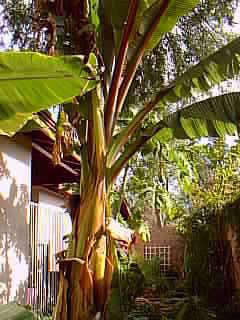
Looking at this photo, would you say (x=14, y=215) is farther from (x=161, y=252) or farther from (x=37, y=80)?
(x=161, y=252)

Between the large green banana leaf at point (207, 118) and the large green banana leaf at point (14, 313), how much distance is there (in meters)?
3.38

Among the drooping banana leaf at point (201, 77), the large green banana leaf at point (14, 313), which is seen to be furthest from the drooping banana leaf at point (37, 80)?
the drooping banana leaf at point (201, 77)

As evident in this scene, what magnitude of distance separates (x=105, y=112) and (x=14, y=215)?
2126 mm

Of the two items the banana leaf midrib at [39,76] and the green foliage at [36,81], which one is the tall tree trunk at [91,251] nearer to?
the green foliage at [36,81]

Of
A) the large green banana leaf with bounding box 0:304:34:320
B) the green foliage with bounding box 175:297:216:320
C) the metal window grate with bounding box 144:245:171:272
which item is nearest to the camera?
the large green banana leaf with bounding box 0:304:34:320

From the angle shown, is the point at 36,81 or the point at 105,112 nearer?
the point at 36,81

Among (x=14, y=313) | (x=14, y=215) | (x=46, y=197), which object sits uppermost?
(x=46, y=197)

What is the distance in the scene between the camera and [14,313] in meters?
1.73

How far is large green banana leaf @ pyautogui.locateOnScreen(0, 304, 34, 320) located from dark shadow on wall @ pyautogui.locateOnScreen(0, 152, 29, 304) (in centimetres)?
395

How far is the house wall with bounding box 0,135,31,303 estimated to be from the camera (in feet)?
19.1

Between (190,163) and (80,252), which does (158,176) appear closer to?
(190,163)

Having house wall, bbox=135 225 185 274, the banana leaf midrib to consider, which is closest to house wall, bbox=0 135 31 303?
the banana leaf midrib

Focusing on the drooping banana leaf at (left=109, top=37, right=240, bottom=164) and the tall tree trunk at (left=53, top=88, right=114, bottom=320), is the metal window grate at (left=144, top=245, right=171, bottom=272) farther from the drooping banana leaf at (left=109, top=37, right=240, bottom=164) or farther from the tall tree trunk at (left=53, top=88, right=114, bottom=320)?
the tall tree trunk at (left=53, top=88, right=114, bottom=320)

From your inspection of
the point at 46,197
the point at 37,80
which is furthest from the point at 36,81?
the point at 46,197
